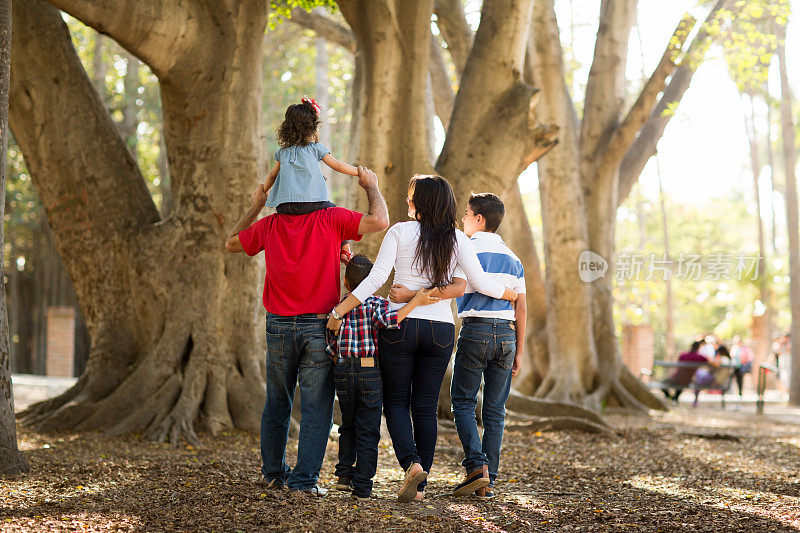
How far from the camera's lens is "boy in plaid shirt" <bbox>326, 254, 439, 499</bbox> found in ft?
13.9

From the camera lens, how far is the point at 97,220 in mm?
7727

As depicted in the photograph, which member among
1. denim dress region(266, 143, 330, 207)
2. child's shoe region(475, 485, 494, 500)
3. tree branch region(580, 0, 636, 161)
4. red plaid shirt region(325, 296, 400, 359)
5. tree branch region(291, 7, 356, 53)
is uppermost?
tree branch region(291, 7, 356, 53)

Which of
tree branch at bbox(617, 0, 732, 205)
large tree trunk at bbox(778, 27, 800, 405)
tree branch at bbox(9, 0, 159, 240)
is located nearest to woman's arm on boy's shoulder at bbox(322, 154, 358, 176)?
tree branch at bbox(9, 0, 159, 240)

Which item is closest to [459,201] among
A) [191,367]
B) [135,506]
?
[191,367]

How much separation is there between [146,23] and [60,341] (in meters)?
15.1

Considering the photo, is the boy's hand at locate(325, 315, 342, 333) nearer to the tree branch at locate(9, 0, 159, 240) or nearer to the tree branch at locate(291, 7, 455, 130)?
the tree branch at locate(9, 0, 159, 240)

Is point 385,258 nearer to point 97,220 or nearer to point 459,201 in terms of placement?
point 459,201

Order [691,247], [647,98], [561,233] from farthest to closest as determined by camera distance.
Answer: [691,247] < [561,233] < [647,98]

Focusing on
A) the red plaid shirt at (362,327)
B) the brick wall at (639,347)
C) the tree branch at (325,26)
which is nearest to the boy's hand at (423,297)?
the red plaid shirt at (362,327)

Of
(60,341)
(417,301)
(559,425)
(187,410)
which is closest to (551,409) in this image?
(559,425)

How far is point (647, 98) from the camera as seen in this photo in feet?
38.3

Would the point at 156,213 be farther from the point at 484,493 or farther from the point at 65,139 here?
the point at 484,493

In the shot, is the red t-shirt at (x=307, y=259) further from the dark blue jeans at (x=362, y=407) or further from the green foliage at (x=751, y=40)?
the green foliage at (x=751, y=40)

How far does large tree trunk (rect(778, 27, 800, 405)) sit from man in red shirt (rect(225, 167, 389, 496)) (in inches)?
537
